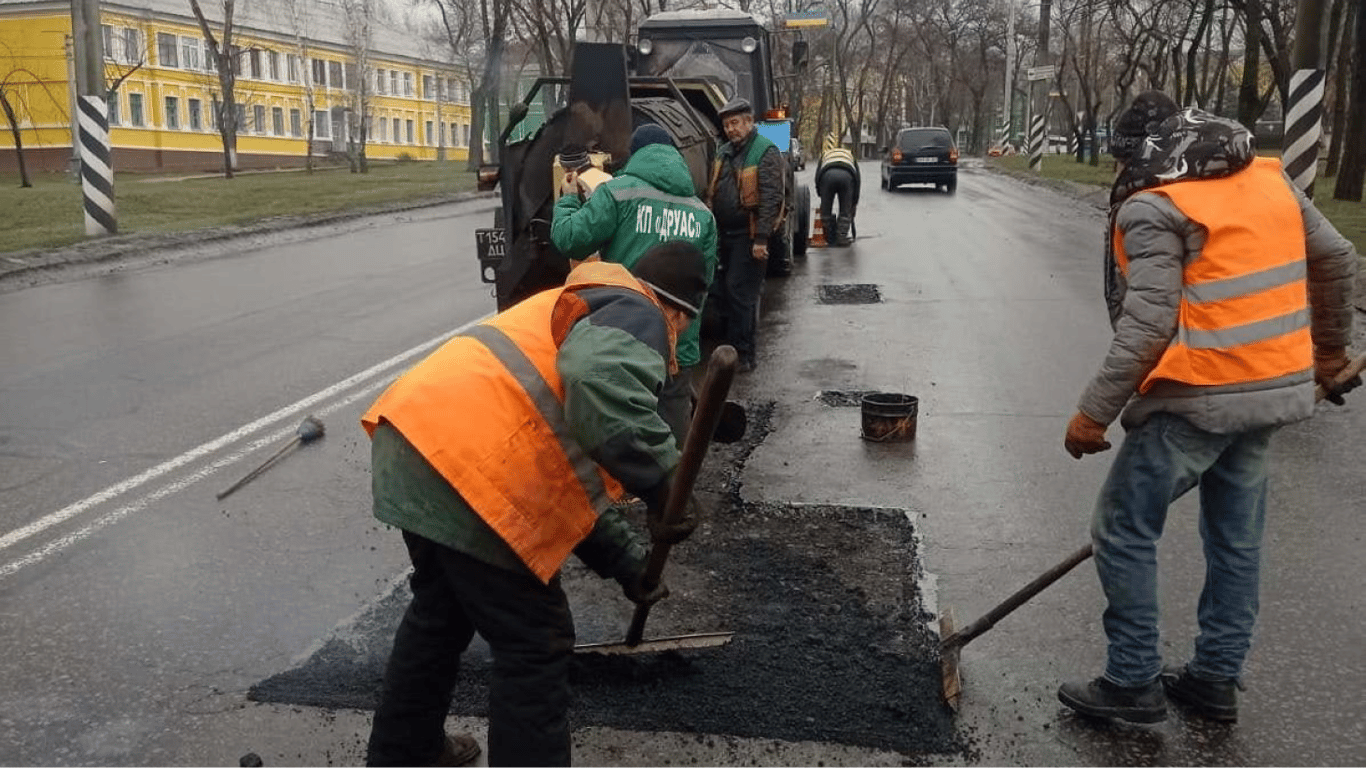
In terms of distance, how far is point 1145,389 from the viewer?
3.34 m

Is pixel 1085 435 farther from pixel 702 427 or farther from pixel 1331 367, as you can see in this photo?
pixel 702 427

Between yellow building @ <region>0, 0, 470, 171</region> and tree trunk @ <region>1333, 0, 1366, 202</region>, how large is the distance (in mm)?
34759

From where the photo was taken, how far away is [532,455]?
270 centimetres

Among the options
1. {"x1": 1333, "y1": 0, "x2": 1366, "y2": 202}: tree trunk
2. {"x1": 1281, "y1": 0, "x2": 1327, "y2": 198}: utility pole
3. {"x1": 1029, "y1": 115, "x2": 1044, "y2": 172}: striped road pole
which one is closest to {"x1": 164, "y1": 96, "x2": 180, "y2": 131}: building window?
{"x1": 1029, "y1": 115, "x2": 1044, "y2": 172}: striped road pole

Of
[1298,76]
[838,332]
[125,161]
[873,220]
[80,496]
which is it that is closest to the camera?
[80,496]

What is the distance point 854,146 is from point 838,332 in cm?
5043

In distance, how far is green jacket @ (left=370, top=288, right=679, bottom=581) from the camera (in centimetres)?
258

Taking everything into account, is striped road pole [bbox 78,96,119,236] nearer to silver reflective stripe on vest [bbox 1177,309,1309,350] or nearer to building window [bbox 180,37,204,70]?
silver reflective stripe on vest [bbox 1177,309,1309,350]

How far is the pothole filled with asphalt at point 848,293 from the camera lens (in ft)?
38.3

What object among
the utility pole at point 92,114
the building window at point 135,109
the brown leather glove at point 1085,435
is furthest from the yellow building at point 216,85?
the brown leather glove at point 1085,435

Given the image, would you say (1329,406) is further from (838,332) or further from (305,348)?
(305,348)

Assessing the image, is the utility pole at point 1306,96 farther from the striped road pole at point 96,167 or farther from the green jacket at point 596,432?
the striped road pole at point 96,167

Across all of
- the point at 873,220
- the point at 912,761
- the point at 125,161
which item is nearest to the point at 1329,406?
the point at 912,761

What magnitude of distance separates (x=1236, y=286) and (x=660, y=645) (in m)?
1.91
